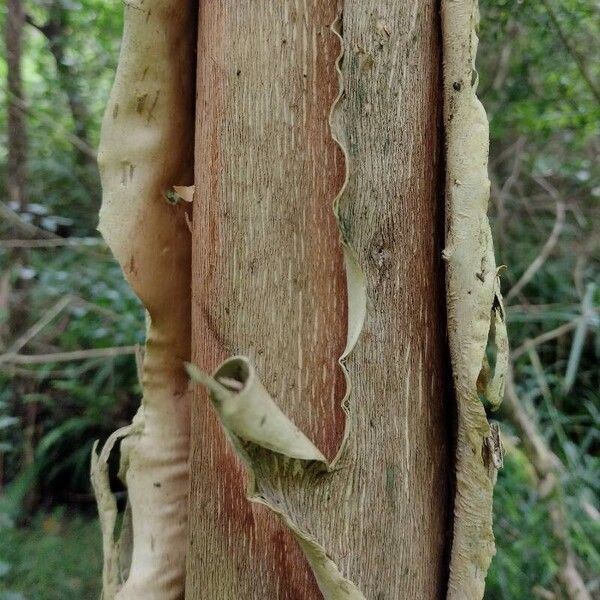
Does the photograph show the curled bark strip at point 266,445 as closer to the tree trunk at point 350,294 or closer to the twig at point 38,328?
the tree trunk at point 350,294

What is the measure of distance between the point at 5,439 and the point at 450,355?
92.2 inches

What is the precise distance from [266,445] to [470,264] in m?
0.22

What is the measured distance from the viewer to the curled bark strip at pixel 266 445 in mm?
379

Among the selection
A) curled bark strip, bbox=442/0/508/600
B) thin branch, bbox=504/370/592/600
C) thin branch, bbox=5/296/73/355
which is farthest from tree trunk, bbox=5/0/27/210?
curled bark strip, bbox=442/0/508/600

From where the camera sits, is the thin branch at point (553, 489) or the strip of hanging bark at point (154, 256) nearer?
the strip of hanging bark at point (154, 256)

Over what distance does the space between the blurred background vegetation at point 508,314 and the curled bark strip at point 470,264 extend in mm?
1090

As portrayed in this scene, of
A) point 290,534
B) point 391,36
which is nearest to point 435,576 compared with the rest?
point 290,534

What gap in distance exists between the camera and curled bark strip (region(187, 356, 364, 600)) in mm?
379

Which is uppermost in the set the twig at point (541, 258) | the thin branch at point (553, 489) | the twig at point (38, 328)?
the twig at point (541, 258)

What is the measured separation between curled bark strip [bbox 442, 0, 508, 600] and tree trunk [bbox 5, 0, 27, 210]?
1.87 meters

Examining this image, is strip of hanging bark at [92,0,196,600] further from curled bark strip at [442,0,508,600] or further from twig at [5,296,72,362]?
twig at [5,296,72,362]

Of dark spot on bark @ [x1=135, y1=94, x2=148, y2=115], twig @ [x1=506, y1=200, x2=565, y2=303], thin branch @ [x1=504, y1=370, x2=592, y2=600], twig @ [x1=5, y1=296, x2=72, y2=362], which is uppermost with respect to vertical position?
dark spot on bark @ [x1=135, y1=94, x2=148, y2=115]

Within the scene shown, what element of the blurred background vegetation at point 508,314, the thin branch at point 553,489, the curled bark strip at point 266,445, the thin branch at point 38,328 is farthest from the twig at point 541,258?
the curled bark strip at point 266,445

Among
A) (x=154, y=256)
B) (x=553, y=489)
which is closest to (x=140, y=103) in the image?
(x=154, y=256)
